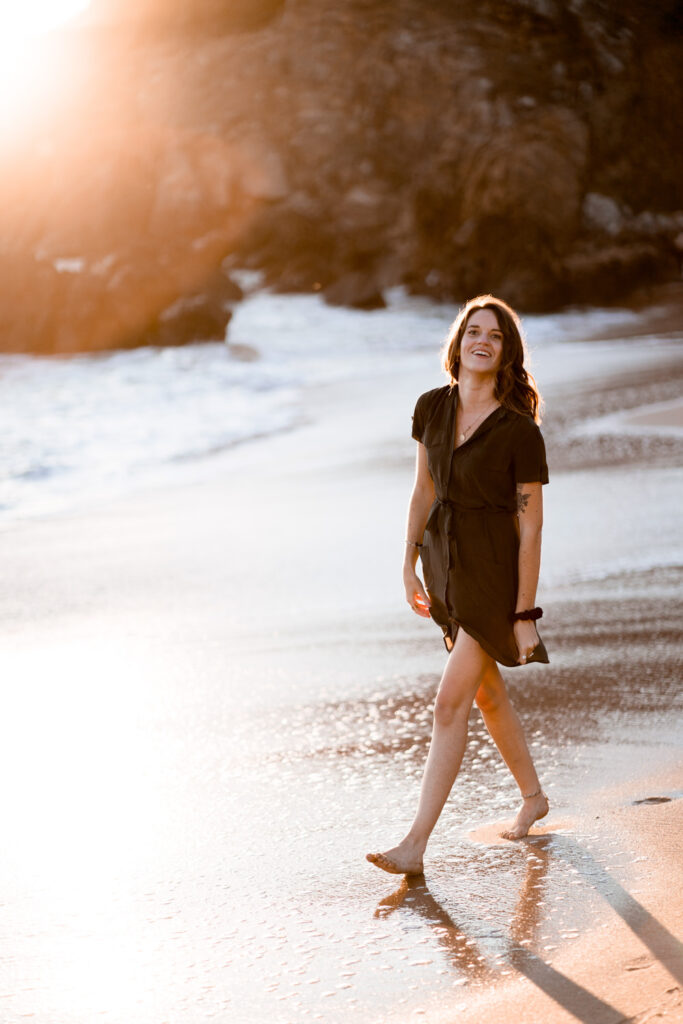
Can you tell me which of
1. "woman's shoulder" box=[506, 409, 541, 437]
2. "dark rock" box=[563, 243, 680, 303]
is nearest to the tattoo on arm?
"woman's shoulder" box=[506, 409, 541, 437]

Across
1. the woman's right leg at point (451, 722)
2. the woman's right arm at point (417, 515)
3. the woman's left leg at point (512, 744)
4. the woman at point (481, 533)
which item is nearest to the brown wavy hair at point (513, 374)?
the woman at point (481, 533)

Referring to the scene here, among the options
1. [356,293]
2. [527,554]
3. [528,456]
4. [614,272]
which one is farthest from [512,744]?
[356,293]

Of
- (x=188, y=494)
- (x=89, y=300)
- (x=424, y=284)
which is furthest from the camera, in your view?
(x=424, y=284)

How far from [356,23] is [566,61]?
1380 centimetres

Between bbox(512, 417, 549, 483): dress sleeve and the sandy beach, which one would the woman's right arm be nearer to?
bbox(512, 417, 549, 483): dress sleeve

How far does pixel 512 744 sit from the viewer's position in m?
3.51

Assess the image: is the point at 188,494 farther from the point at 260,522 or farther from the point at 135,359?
the point at 135,359

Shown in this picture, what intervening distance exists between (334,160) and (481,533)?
5951 cm

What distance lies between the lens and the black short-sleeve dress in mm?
3281

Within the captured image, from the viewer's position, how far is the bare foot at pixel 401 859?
3156 mm

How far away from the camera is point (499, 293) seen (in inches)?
1551

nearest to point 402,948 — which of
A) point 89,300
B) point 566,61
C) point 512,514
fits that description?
point 512,514

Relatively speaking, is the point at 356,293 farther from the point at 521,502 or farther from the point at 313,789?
the point at 521,502

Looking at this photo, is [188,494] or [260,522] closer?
[260,522]
